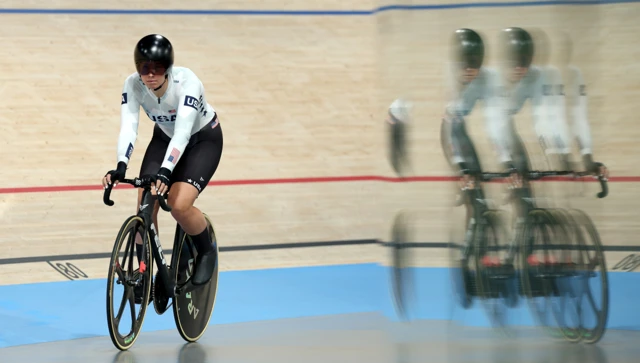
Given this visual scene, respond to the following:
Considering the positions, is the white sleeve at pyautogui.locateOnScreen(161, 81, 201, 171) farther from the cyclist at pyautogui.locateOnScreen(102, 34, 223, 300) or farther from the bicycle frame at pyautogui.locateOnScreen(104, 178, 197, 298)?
the bicycle frame at pyautogui.locateOnScreen(104, 178, 197, 298)

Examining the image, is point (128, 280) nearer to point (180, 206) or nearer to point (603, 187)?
point (180, 206)

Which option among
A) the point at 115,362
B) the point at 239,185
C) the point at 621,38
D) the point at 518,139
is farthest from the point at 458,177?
the point at 239,185

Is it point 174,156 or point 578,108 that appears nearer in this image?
point 578,108

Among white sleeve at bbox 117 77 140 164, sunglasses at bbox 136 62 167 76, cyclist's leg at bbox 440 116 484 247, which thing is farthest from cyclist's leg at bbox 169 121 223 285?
cyclist's leg at bbox 440 116 484 247

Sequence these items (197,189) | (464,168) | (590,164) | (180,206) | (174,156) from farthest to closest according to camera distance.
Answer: (197,189) < (180,206) < (174,156) < (464,168) < (590,164)

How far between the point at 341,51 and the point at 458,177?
4559 millimetres

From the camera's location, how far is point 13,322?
4211 millimetres

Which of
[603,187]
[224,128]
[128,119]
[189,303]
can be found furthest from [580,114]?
[224,128]

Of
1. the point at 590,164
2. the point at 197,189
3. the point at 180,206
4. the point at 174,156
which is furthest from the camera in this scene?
the point at 197,189

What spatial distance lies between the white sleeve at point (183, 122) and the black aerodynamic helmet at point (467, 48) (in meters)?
1.82

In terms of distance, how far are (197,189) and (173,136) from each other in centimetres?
28

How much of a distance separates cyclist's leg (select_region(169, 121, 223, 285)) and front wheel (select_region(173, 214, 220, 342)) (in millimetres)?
73

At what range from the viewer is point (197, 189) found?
3.53 meters

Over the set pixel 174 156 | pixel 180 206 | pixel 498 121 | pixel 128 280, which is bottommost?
pixel 128 280
